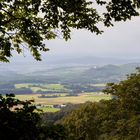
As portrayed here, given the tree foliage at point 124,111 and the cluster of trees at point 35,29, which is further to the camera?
the tree foliage at point 124,111

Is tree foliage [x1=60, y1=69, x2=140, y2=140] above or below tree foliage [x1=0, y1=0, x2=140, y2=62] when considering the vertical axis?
below

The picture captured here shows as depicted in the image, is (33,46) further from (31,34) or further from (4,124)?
(4,124)

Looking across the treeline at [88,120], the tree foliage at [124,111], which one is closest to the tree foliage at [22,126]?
the treeline at [88,120]

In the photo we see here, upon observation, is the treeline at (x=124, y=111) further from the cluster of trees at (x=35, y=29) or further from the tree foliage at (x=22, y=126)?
the tree foliage at (x=22, y=126)

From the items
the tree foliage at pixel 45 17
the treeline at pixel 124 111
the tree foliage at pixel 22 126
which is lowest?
the treeline at pixel 124 111

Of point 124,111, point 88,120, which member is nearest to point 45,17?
point 124,111

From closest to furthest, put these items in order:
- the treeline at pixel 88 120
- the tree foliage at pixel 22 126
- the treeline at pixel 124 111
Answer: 1. the tree foliage at pixel 22 126
2. the treeline at pixel 88 120
3. the treeline at pixel 124 111

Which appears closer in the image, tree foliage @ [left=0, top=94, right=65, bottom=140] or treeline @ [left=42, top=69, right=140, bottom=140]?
tree foliage @ [left=0, top=94, right=65, bottom=140]

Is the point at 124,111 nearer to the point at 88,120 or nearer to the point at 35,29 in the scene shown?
→ the point at 88,120

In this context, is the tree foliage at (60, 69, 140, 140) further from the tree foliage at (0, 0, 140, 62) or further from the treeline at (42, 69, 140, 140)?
the tree foliage at (0, 0, 140, 62)

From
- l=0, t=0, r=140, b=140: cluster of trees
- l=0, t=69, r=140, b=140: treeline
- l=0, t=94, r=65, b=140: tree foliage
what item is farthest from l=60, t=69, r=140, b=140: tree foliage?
l=0, t=94, r=65, b=140: tree foliage

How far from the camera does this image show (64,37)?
1695 cm

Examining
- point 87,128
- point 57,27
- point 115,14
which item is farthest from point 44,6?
point 87,128

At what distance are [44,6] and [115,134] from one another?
30.7 m
